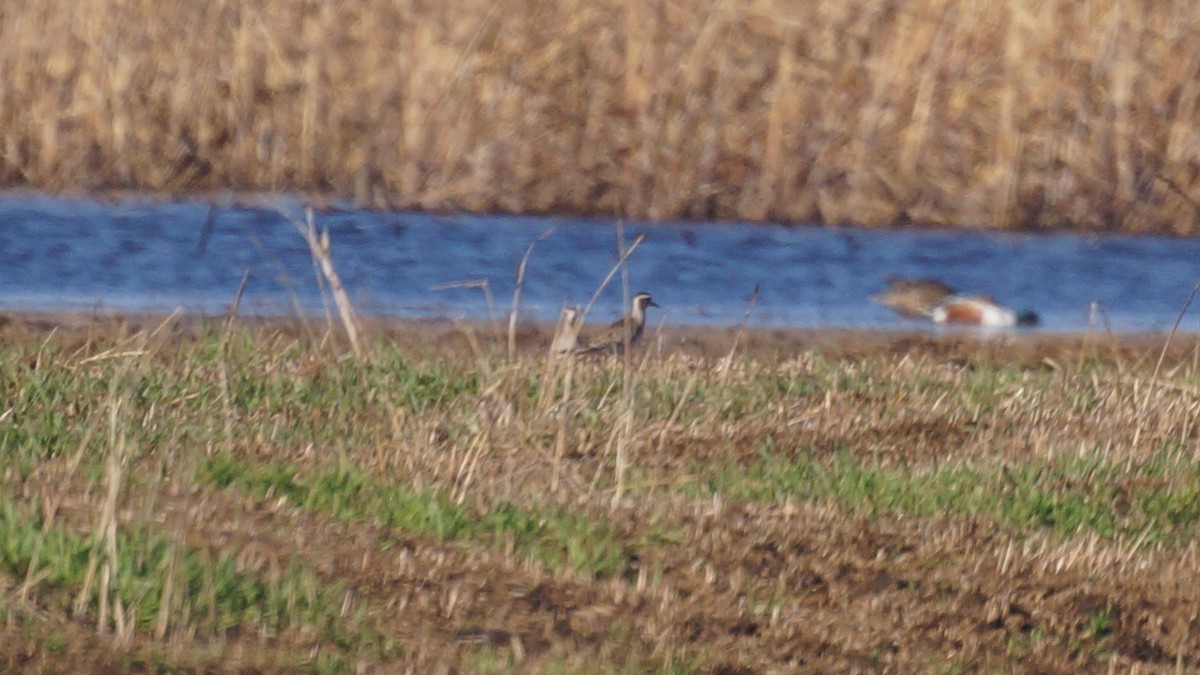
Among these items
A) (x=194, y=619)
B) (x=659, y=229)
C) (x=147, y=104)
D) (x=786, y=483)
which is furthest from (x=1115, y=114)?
(x=194, y=619)

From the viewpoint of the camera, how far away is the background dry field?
4883 mm

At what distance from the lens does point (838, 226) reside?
44.3ft

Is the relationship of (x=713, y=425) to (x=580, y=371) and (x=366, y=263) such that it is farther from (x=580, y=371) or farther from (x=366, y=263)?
(x=366, y=263)

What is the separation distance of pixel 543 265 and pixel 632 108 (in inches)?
74.6

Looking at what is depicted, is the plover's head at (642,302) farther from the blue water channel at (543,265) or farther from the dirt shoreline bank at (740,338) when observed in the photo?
the blue water channel at (543,265)

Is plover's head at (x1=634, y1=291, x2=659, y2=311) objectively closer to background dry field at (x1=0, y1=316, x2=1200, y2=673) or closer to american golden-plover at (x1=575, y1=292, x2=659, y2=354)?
american golden-plover at (x1=575, y1=292, x2=659, y2=354)

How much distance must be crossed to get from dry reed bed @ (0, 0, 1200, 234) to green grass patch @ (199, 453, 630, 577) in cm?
754

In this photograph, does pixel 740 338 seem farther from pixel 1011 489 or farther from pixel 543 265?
pixel 1011 489

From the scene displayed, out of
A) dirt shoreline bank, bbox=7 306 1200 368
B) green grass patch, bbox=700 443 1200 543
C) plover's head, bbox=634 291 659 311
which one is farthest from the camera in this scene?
dirt shoreline bank, bbox=7 306 1200 368

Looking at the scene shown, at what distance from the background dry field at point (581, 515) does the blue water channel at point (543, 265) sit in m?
2.89

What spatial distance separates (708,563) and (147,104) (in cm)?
887

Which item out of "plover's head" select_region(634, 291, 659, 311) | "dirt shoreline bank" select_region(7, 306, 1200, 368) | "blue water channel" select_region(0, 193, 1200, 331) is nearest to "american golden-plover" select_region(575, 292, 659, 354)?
"plover's head" select_region(634, 291, 659, 311)

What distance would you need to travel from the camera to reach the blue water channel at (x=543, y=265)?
36.6ft

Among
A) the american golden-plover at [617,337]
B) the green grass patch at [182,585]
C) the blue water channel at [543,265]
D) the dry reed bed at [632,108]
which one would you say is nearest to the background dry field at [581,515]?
the green grass patch at [182,585]
